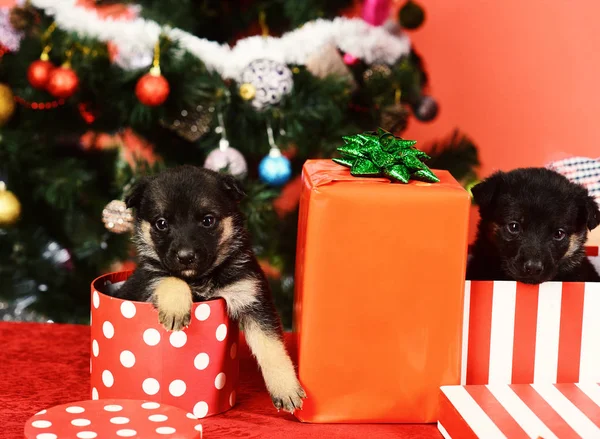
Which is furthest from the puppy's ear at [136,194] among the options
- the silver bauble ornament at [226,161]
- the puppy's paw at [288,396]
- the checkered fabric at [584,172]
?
the checkered fabric at [584,172]

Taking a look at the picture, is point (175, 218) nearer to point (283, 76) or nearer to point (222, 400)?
point (222, 400)

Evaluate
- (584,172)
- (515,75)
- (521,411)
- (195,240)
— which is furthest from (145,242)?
(515,75)

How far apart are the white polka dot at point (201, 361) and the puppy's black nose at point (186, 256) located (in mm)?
233

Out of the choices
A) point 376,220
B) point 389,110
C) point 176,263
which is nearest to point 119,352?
point 176,263

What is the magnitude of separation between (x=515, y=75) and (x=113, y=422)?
2.88 meters

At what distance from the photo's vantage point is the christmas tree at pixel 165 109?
2.55 metres

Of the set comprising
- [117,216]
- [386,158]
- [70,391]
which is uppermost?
[386,158]

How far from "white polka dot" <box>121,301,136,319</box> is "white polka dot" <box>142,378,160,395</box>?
15cm

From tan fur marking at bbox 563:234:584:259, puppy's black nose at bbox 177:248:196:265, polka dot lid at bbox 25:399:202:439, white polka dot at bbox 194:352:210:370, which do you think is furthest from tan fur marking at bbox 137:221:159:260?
tan fur marking at bbox 563:234:584:259

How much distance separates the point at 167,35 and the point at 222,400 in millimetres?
1438

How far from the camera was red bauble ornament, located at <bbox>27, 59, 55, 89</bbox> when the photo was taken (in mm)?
2531

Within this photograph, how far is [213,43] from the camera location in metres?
2.64

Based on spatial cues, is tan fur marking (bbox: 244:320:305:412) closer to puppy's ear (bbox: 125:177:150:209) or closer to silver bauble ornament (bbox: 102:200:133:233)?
puppy's ear (bbox: 125:177:150:209)

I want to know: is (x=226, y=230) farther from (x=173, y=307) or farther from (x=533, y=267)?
(x=533, y=267)
